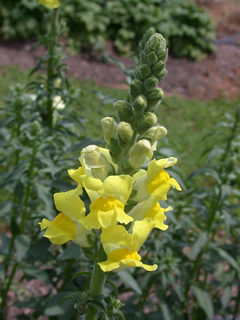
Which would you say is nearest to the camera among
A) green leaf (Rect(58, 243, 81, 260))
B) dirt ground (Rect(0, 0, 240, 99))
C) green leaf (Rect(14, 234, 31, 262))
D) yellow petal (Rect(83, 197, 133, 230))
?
yellow petal (Rect(83, 197, 133, 230))

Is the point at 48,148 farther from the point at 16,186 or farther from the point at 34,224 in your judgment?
the point at 34,224

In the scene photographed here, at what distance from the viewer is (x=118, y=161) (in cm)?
171

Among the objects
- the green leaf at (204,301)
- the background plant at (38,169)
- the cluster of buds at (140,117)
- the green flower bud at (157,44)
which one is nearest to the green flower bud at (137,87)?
the cluster of buds at (140,117)

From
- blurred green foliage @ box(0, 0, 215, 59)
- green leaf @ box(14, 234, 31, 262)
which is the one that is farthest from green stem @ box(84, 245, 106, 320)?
blurred green foliage @ box(0, 0, 215, 59)

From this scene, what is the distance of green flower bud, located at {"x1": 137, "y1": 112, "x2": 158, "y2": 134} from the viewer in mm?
1607

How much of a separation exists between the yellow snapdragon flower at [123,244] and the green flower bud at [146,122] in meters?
0.35

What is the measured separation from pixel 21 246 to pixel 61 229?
115 centimetres

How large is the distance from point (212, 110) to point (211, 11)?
5313 mm

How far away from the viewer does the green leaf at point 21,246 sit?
2680 mm

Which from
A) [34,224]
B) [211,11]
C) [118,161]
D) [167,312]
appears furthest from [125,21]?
[118,161]

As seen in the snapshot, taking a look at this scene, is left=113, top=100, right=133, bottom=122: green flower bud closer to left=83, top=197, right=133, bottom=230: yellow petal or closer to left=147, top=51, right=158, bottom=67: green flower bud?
left=147, top=51, right=158, bottom=67: green flower bud

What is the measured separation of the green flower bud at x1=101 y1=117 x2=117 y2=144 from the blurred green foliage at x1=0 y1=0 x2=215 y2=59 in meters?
7.86

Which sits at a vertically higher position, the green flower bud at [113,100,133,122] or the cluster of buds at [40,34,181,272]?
the green flower bud at [113,100,133,122]

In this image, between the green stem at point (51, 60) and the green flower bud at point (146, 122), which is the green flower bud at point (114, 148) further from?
the green stem at point (51, 60)
